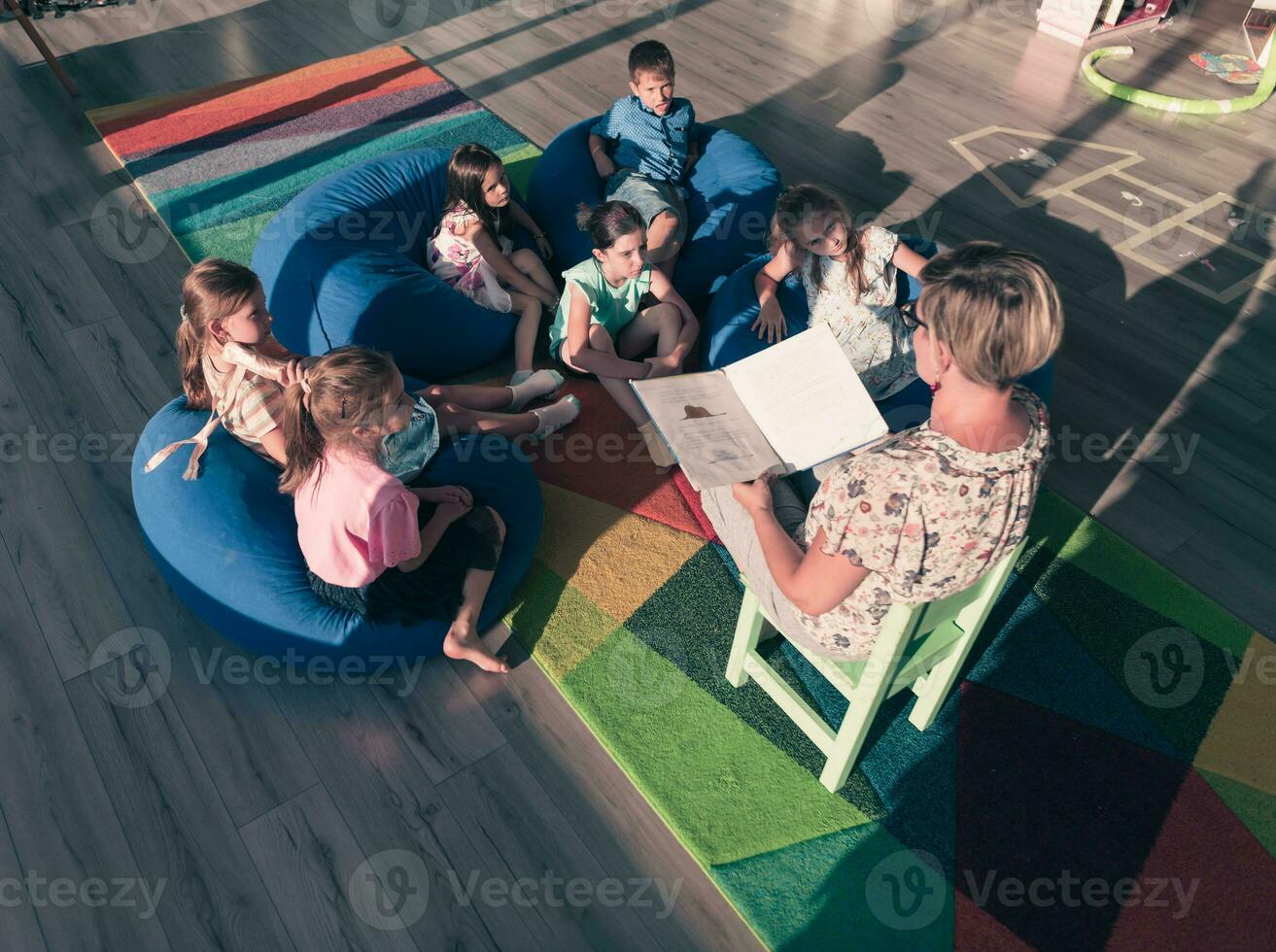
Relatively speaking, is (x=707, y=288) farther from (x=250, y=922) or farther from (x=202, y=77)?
(x=202, y=77)

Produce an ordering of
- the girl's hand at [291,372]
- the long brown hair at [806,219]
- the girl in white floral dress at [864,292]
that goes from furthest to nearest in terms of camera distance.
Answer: the girl in white floral dress at [864,292]
the long brown hair at [806,219]
the girl's hand at [291,372]

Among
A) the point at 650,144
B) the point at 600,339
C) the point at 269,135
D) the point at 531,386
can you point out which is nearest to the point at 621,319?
the point at 600,339

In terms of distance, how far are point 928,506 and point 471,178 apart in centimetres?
231

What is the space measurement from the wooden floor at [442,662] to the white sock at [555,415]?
0.97 m

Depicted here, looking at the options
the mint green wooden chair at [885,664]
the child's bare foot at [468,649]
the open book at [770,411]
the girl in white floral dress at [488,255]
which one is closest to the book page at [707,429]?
the open book at [770,411]

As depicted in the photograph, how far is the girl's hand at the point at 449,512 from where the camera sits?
255cm

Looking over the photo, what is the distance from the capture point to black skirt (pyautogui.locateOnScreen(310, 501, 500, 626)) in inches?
96.8

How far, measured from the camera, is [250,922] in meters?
2.17

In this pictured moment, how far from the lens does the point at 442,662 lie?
2689 mm

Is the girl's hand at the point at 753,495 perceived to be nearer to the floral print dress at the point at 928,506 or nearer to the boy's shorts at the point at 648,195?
the floral print dress at the point at 928,506

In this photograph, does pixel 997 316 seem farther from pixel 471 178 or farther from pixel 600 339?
pixel 471 178

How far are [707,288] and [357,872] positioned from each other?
2558 mm

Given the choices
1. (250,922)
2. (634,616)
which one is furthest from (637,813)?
(250,922)

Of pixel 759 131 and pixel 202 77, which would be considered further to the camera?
pixel 202 77
